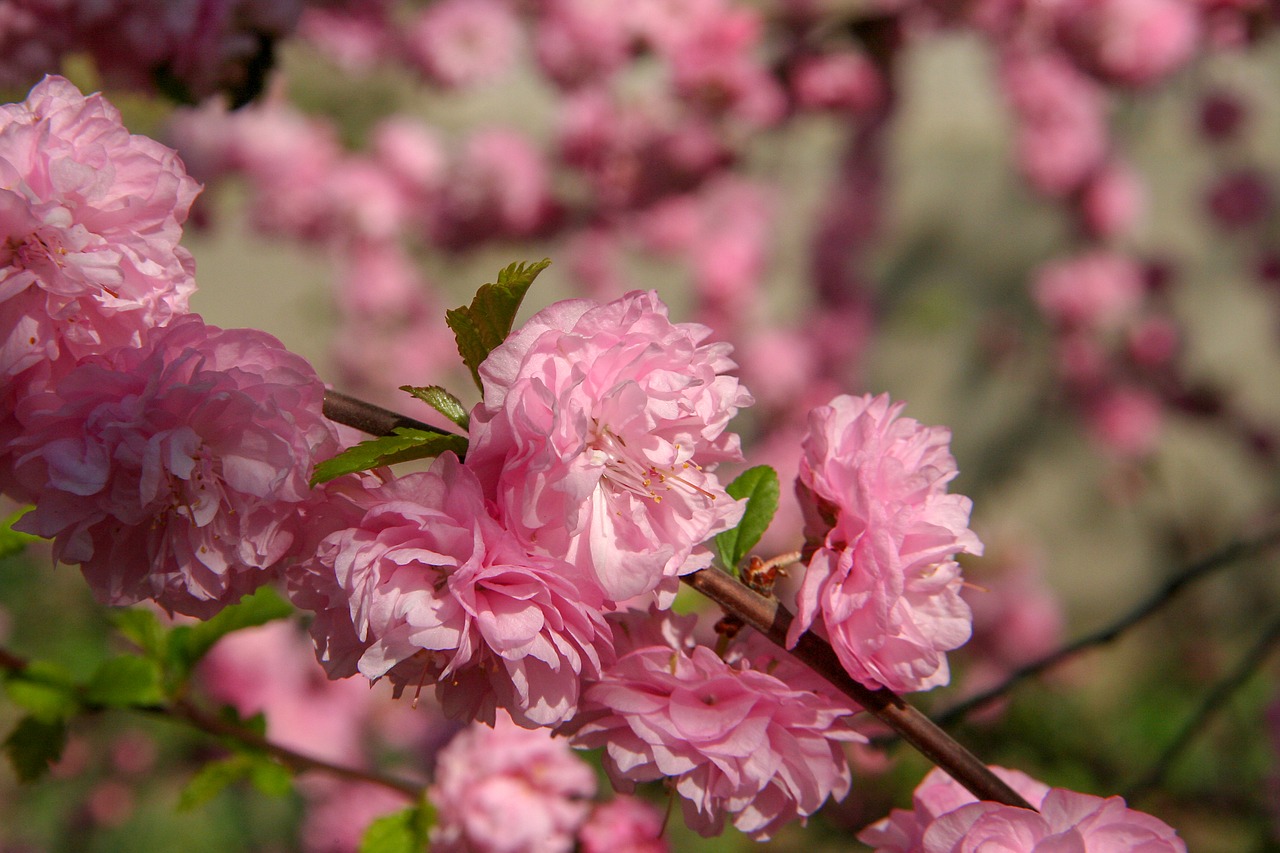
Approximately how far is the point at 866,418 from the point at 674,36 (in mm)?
1524

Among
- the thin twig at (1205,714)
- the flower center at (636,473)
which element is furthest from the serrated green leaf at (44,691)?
the thin twig at (1205,714)

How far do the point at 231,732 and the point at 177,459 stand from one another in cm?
41

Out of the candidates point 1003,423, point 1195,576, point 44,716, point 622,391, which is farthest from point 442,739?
Result: point 1003,423

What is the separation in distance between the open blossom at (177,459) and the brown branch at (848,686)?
4cm

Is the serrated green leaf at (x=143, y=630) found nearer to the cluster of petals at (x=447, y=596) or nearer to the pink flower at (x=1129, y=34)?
the cluster of petals at (x=447, y=596)

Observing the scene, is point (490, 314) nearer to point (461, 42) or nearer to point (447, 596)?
point (447, 596)

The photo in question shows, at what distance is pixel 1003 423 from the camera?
289 cm

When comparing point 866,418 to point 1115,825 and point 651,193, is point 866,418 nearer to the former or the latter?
point 1115,825

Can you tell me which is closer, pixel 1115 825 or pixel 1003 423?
pixel 1115 825

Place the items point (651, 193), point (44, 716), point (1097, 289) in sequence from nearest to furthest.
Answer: point (44, 716) → point (651, 193) → point (1097, 289)

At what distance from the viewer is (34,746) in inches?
24.8

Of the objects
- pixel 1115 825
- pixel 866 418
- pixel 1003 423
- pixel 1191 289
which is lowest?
pixel 1003 423

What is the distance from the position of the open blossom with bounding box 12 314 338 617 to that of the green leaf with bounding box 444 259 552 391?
0.22 feet

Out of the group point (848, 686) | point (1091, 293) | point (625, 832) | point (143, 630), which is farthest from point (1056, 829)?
point (1091, 293)
